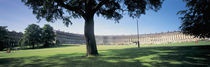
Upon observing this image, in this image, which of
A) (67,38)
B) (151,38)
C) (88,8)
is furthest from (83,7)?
(151,38)

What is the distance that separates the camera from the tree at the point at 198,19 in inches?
497

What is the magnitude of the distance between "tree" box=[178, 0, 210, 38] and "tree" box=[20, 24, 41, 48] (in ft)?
208

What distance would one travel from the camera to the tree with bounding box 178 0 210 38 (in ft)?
41.4

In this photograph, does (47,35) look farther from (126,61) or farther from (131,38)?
(131,38)

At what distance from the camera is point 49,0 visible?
10.1 m

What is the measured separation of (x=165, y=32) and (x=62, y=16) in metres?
144

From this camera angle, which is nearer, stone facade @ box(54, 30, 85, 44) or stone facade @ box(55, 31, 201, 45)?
stone facade @ box(55, 31, 201, 45)

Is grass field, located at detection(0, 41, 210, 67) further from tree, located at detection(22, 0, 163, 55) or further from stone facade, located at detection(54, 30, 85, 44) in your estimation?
stone facade, located at detection(54, 30, 85, 44)

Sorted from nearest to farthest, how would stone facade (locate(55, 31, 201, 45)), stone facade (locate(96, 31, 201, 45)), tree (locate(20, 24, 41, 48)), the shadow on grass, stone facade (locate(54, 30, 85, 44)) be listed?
the shadow on grass → tree (locate(20, 24, 41, 48)) → stone facade (locate(96, 31, 201, 45)) → stone facade (locate(55, 31, 201, 45)) → stone facade (locate(54, 30, 85, 44))

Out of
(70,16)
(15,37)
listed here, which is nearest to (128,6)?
(70,16)

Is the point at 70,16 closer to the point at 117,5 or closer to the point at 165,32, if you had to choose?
the point at 117,5

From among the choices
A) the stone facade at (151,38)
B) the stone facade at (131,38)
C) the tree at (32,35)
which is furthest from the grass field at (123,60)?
the stone facade at (151,38)

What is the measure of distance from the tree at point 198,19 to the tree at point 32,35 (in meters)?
63.3

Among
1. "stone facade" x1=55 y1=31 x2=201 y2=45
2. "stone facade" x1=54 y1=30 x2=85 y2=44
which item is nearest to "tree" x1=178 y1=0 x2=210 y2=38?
"stone facade" x1=55 y1=31 x2=201 y2=45
